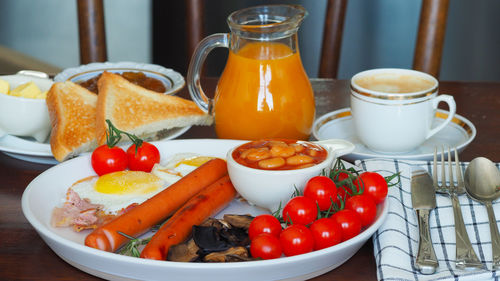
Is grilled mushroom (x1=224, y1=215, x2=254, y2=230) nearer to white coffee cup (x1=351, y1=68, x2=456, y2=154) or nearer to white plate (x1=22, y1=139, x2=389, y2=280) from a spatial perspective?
white plate (x1=22, y1=139, x2=389, y2=280)

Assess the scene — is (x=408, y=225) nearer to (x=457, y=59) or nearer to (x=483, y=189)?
(x=483, y=189)

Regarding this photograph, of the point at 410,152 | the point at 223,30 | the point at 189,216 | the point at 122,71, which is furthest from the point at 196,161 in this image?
the point at 223,30

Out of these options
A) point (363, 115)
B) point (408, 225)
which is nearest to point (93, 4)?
point (363, 115)

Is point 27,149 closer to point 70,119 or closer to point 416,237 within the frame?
point 70,119

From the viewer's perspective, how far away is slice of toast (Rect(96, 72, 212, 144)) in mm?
1524

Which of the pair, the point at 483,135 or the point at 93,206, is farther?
the point at 483,135

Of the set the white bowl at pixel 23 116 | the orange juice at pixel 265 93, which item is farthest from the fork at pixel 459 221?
the white bowl at pixel 23 116

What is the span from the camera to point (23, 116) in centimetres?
143

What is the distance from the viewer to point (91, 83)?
1804 millimetres

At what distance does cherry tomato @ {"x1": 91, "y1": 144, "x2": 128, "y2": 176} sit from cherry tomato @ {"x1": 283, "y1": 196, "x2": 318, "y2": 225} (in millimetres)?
429

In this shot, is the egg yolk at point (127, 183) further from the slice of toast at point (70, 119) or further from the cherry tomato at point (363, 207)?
the cherry tomato at point (363, 207)

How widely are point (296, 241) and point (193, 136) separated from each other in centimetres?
73

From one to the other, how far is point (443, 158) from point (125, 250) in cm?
70

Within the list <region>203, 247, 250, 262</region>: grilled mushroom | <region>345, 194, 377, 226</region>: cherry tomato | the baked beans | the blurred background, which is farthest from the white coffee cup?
the blurred background
